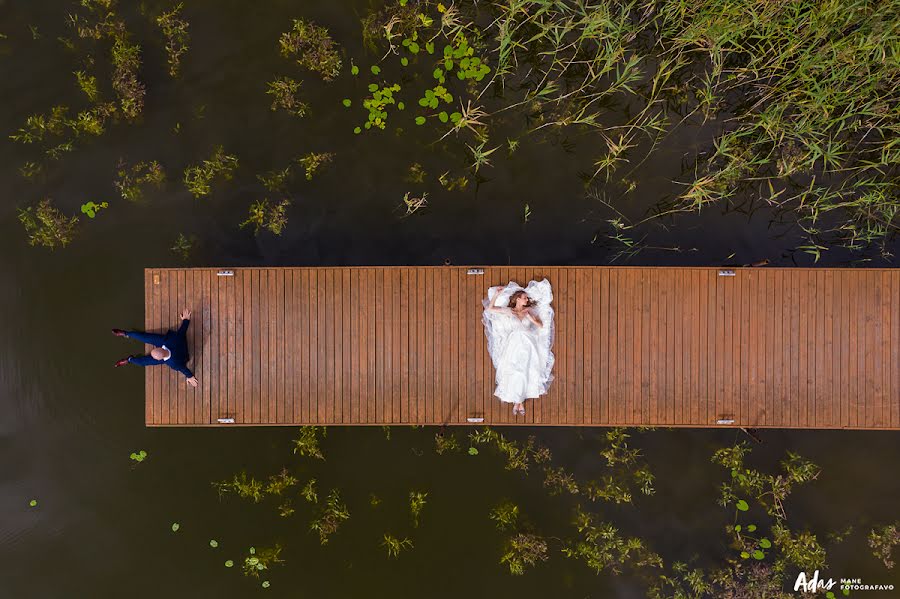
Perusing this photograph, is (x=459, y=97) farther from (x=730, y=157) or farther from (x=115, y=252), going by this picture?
(x=115, y=252)

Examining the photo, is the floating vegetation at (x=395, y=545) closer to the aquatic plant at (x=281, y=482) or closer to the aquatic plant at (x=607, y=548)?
the aquatic plant at (x=281, y=482)

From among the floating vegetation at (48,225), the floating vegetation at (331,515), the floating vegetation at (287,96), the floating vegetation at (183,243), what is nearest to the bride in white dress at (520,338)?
the floating vegetation at (331,515)

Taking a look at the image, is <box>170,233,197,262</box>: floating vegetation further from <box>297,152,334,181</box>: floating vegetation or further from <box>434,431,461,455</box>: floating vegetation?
<box>434,431,461,455</box>: floating vegetation

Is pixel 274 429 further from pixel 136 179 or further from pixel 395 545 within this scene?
pixel 136 179

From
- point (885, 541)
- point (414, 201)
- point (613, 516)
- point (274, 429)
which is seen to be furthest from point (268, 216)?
point (885, 541)

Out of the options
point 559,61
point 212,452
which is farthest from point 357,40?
point 212,452

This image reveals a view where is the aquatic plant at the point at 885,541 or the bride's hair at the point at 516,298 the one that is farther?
the aquatic plant at the point at 885,541
